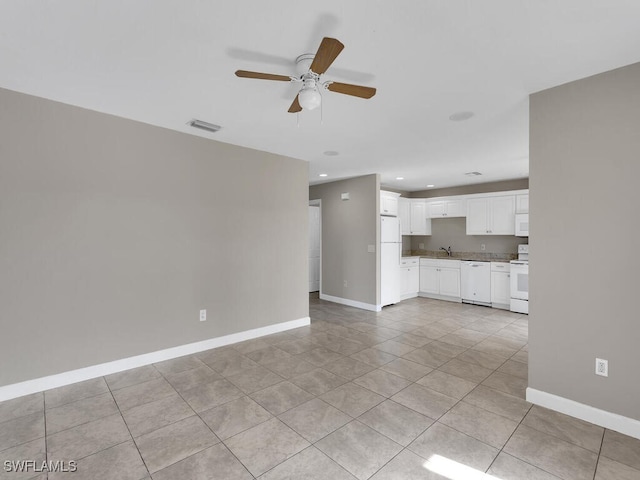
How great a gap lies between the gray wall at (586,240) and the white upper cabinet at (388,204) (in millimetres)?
3420

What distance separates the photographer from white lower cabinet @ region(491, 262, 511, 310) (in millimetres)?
5812

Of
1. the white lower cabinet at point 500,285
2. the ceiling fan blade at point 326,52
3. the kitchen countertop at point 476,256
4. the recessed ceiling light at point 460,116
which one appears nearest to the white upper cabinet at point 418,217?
the kitchen countertop at point 476,256

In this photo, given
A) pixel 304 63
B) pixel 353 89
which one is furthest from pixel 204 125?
pixel 353 89

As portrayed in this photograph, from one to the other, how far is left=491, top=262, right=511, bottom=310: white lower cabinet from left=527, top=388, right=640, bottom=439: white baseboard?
373cm

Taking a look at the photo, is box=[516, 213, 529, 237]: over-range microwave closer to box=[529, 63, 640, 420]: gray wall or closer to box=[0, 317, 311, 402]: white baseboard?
box=[529, 63, 640, 420]: gray wall

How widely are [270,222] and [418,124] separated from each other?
2277 millimetres

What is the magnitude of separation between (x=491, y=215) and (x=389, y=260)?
7.70 feet

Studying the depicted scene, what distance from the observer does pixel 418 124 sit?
325 centimetres

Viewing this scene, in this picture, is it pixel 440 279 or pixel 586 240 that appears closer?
pixel 586 240

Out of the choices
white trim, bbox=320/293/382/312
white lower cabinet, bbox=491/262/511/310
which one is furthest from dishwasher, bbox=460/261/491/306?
white trim, bbox=320/293/382/312

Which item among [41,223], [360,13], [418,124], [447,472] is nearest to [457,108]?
[418,124]

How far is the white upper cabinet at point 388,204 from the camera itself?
592 centimetres

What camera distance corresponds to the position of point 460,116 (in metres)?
3.04

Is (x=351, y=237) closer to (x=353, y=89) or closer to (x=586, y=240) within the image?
(x=586, y=240)
